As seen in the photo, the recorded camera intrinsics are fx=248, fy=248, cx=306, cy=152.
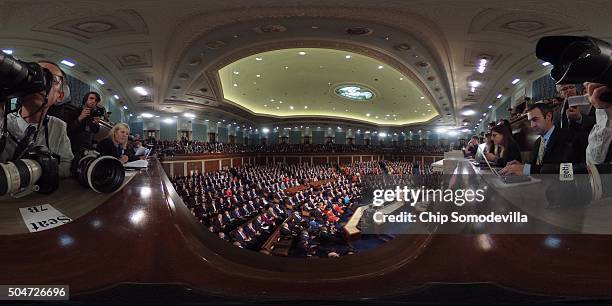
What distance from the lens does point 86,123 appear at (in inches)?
30.0

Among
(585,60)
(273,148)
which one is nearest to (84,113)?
(273,148)

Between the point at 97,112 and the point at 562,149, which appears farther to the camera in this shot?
the point at 97,112

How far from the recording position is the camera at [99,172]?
21.4 inches

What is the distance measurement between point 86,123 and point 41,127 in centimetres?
11

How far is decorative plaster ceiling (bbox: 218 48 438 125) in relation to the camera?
99 cm

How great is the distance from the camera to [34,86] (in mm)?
545

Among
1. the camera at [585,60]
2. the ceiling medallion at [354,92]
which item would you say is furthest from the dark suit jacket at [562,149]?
the ceiling medallion at [354,92]

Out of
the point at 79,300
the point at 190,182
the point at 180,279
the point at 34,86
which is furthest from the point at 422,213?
the point at 190,182

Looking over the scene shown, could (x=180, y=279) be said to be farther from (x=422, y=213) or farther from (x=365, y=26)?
(x=365, y=26)

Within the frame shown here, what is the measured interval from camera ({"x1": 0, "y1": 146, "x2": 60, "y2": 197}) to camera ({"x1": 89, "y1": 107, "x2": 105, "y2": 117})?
0.19 m

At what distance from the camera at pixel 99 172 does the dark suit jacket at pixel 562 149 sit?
0.98 meters

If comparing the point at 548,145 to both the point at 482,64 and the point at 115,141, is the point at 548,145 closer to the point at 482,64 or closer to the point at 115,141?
the point at 482,64

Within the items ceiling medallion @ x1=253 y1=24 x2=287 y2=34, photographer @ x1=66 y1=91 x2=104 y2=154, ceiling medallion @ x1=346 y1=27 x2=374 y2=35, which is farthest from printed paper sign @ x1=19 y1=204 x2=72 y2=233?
ceiling medallion @ x1=346 y1=27 x2=374 y2=35

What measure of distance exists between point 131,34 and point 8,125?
381mm
